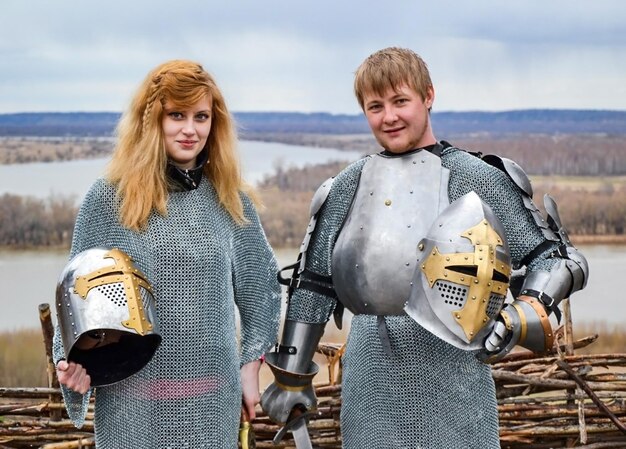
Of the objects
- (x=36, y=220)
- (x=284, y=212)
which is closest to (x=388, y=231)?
(x=284, y=212)

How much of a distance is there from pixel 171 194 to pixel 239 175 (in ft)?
0.73

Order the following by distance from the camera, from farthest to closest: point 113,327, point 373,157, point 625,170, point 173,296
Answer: point 625,170
point 373,157
point 173,296
point 113,327

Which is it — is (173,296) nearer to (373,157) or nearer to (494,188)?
(373,157)

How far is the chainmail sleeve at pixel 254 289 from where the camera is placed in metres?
2.88

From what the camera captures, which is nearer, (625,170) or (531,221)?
(531,221)

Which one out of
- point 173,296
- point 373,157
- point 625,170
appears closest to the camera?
point 173,296

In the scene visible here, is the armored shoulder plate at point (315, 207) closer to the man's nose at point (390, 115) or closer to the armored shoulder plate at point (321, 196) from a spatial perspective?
the armored shoulder plate at point (321, 196)

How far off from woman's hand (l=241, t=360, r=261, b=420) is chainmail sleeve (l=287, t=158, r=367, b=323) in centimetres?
18

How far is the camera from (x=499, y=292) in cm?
251

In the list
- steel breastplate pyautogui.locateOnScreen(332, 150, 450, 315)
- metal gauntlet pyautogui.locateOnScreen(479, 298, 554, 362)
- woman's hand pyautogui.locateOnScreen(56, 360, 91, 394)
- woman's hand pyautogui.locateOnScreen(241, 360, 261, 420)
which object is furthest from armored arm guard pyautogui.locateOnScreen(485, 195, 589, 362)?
woman's hand pyautogui.locateOnScreen(56, 360, 91, 394)

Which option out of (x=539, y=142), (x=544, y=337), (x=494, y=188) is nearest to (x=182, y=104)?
(x=494, y=188)

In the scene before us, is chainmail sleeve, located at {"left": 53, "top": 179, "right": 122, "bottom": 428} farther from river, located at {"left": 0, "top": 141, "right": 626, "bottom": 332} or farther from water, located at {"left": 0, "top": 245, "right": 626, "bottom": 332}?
water, located at {"left": 0, "top": 245, "right": 626, "bottom": 332}

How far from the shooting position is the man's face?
268 cm

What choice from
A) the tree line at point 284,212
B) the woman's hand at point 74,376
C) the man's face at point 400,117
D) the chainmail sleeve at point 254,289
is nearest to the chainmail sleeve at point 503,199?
the man's face at point 400,117
